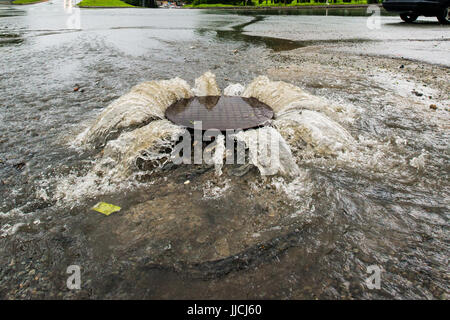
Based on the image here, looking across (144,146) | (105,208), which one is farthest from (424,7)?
(105,208)

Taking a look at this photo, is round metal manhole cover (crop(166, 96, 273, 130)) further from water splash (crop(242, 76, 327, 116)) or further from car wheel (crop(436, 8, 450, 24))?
car wheel (crop(436, 8, 450, 24))

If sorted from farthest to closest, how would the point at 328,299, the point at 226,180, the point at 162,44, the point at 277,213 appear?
the point at 162,44
the point at 226,180
the point at 277,213
the point at 328,299

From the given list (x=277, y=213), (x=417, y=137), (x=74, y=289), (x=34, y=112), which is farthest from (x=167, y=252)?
(x=34, y=112)

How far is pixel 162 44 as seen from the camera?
12.2m

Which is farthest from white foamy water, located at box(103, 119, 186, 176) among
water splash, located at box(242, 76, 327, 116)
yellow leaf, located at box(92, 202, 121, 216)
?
water splash, located at box(242, 76, 327, 116)

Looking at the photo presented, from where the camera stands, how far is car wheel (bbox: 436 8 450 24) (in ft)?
53.2

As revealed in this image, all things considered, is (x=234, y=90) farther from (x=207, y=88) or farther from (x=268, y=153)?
(x=268, y=153)

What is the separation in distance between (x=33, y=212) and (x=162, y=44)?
10.9 m

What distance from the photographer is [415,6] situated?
16469 mm

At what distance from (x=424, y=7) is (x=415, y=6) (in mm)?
478

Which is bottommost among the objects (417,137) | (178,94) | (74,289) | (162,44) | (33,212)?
(74,289)

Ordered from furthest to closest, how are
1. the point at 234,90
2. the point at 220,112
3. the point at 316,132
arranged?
A: 1. the point at 234,90
2. the point at 220,112
3. the point at 316,132

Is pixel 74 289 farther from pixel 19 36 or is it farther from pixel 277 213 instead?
pixel 19 36

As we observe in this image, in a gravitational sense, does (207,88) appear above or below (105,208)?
above
